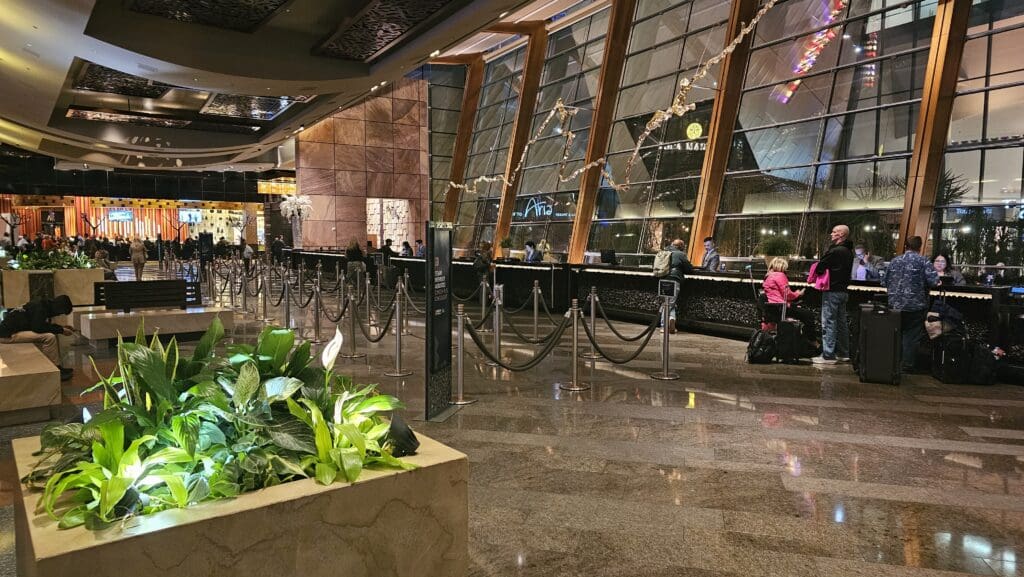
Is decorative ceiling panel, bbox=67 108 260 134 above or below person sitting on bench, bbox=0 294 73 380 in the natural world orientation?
above

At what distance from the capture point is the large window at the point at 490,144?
25.2m

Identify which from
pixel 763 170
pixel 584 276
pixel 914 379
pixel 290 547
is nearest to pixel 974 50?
pixel 763 170

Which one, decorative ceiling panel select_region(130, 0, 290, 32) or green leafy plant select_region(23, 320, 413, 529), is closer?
green leafy plant select_region(23, 320, 413, 529)

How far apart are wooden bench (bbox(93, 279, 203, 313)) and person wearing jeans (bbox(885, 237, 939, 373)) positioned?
405 inches

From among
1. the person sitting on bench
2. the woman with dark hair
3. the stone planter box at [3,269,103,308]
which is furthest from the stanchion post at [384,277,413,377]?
the woman with dark hair

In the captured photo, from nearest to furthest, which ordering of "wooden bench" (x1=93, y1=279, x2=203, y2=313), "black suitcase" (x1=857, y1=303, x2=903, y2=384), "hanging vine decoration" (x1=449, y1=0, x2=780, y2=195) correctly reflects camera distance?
1. "black suitcase" (x1=857, y1=303, x2=903, y2=384)
2. "wooden bench" (x1=93, y1=279, x2=203, y2=313)
3. "hanging vine decoration" (x1=449, y1=0, x2=780, y2=195)

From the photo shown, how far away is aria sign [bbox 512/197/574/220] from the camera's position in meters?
21.5

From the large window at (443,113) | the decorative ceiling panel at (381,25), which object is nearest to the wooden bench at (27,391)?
the decorative ceiling panel at (381,25)

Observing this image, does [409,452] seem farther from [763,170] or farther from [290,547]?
[763,170]

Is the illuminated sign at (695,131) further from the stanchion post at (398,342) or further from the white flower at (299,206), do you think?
the white flower at (299,206)

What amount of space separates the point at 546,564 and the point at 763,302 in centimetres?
722

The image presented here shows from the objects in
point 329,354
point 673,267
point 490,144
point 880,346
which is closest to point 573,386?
point 880,346

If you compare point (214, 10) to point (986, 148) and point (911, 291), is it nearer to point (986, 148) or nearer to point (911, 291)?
point (911, 291)

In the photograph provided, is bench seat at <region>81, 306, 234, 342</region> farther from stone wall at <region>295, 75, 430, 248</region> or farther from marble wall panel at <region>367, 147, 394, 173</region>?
marble wall panel at <region>367, 147, 394, 173</region>
